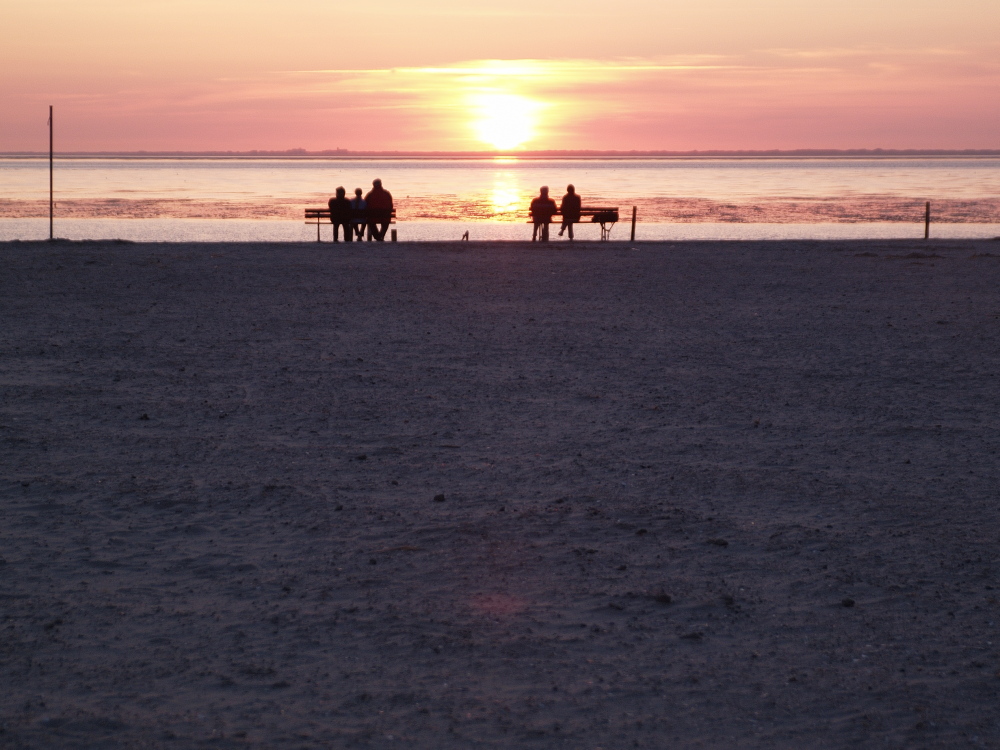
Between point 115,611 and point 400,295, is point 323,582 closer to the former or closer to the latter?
point 115,611

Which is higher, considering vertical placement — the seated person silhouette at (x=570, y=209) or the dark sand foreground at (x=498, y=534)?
the seated person silhouette at (x=570, y=209)

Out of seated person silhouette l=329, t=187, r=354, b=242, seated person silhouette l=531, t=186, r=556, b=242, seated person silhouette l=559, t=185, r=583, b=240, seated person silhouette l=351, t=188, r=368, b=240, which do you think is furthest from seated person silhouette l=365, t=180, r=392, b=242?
seated person silhouette l=559, t=185, r=583, b=240

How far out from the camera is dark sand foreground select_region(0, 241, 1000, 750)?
4184 millimetres

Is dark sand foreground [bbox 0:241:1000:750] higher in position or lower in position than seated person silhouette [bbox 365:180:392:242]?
lower

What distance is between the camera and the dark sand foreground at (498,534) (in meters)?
4.18

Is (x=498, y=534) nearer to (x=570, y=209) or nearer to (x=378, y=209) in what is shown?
(x=378, y=209)

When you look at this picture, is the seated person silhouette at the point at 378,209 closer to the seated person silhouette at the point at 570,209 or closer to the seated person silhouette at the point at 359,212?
the seated person silhouette at the point at 359,212

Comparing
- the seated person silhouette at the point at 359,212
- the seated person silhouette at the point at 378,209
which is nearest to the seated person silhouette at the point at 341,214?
the seated person silhouette at the point at 359,212

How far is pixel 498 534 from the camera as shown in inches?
238

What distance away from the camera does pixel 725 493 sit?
678 centimetres

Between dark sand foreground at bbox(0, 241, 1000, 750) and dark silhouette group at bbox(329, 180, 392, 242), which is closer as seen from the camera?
dark sand foreground at bbox(0, 241, 1000, 750)

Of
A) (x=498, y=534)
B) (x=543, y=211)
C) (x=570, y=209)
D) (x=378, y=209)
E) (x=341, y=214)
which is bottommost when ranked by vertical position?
(x=498, y=534)

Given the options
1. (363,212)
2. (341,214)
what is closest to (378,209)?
(363,212)

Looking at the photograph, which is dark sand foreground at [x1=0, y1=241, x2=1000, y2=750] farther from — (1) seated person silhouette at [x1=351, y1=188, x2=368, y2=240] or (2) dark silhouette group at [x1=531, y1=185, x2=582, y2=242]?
(2) dark silhouette group at [x1=531, y1=185, x2=582, y2=242]
